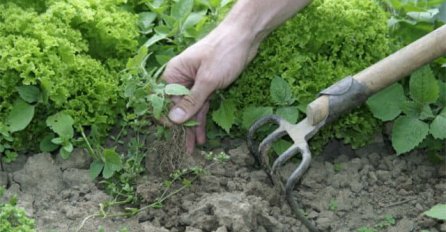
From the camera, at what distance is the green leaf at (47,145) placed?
3.53 m

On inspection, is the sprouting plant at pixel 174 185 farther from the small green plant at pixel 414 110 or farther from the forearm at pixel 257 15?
the small green plant at pixel 414 110

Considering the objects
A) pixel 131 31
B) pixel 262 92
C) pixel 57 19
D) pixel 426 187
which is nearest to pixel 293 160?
pixel 262 92

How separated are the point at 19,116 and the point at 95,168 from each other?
0.39 meters

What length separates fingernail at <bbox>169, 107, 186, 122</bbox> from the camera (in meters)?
3.43

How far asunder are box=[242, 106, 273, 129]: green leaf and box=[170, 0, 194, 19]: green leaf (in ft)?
1.95

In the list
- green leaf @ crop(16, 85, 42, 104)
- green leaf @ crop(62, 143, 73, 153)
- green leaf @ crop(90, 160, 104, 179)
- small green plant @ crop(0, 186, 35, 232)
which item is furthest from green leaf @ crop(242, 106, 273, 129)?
small green plant @ crop(0, 186, 35, 232)

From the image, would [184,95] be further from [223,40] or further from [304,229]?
[304,229]

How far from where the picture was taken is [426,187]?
11.8 ft

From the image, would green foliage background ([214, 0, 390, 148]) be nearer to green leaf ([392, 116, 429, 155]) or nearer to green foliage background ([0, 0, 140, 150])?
green leaf ([392, 116, 429, 155])

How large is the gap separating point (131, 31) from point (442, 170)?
1.55 metres

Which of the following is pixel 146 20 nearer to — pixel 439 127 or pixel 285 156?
pixel 285 156

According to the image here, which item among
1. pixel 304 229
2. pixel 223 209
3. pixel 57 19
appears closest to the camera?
pixel 223 209

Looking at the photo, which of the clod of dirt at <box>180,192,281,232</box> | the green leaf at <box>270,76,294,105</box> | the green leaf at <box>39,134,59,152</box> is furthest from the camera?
the green leaf at <box>270,76,294,105</box>

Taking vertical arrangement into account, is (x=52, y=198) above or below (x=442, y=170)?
above
